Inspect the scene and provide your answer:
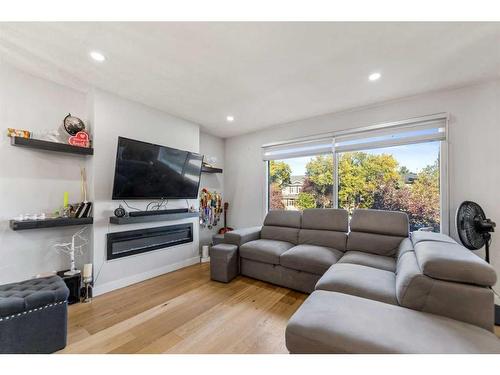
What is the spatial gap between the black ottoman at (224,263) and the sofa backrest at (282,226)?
0.70 metres

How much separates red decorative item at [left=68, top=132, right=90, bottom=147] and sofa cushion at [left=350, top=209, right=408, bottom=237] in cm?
361

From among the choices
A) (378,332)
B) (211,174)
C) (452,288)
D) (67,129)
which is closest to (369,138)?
(452,288)

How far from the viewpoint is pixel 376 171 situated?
3168 millimetres

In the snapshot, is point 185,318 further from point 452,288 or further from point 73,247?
point 452,288

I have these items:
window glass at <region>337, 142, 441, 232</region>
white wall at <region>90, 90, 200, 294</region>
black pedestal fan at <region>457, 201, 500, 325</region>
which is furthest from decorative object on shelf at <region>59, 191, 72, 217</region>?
black pedestal fan at <region>457, 201, 500, 325</region>

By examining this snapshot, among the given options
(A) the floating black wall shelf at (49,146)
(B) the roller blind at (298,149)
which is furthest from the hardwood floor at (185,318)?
(B) the roller blind at (298,149)

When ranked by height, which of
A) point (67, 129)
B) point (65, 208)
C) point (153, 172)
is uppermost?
point (67, 129)

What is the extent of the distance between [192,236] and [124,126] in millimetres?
2061

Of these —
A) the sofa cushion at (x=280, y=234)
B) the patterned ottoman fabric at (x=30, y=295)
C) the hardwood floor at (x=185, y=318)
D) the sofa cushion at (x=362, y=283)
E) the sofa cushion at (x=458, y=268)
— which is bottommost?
the hardwood floor at (x=185, y=318)

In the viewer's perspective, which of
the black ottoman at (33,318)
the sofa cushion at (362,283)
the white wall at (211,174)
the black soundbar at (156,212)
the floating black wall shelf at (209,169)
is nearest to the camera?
the black ottoman at (33,318)

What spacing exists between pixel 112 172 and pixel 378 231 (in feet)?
11.8

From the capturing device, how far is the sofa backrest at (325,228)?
2916mm

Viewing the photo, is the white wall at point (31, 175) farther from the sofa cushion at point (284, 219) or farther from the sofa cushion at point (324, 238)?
the sofa cushion at point (324, 238)

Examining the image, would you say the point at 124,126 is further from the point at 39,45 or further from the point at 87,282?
the point at 87,282
